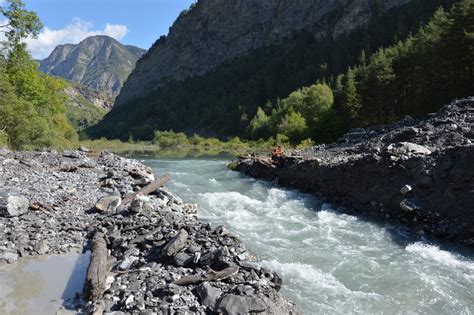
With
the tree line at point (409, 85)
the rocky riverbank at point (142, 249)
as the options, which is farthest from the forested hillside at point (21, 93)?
the tree line at point (409, 85)

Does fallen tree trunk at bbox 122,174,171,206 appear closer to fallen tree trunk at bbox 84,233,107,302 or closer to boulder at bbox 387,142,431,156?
fallen tree trunk at bbox 84,233,107,302

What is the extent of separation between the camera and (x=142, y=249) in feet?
37.0

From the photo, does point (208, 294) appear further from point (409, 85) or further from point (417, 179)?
point (409, 85)

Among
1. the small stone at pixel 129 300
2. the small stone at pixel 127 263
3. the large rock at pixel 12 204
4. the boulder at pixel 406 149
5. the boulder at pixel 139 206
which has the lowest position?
the small stone at pixel 127 263

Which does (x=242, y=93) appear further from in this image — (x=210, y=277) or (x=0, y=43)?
(x=210, y=277)

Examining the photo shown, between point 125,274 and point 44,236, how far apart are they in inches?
167

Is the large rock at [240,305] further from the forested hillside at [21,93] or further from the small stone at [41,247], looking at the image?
the forested hillside at [21,93]

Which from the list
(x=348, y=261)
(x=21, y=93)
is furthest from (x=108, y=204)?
(x=21, y=93)

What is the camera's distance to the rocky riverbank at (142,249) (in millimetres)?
8047

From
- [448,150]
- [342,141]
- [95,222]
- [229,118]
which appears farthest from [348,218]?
[229,118]

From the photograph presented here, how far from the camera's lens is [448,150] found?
17.8m

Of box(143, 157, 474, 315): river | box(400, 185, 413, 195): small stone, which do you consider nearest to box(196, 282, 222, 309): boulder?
box(143, 157, 474, 315): river

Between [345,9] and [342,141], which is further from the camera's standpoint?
[345,9]

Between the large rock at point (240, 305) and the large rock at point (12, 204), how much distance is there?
934 centimetres
